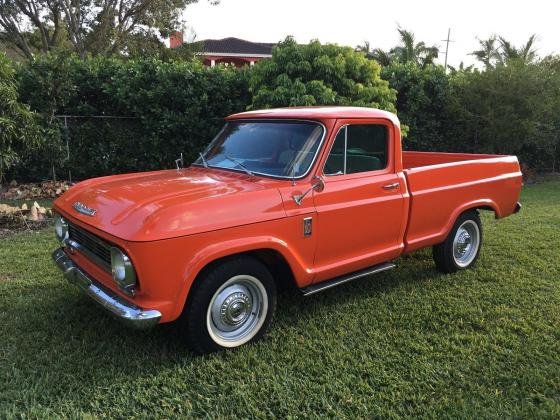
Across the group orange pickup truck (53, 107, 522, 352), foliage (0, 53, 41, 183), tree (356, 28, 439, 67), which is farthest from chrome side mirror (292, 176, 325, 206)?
tree (356, 28, 439, 67)

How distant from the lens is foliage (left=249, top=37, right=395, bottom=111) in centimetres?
Result: 819

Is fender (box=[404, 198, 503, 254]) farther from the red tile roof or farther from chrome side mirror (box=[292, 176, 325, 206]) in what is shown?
the red tile roof

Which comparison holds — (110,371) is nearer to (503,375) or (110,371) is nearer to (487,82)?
(503,375)

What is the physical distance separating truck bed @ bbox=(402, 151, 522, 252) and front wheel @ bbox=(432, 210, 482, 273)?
0.19 m

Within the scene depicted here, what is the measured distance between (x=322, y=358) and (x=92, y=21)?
24.8 metres

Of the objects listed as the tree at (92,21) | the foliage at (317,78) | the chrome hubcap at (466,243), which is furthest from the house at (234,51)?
the chrome hubcap at (466,243)

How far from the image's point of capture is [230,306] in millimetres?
3461

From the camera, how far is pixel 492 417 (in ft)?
9.27

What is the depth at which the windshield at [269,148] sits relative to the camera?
3803 mm

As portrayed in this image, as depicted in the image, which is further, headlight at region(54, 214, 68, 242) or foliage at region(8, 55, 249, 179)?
foliage at region(8, 55, 249, 179)

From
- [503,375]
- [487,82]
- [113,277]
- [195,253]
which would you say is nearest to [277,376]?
[195,253]

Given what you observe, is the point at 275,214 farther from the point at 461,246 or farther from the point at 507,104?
the point at 507,104

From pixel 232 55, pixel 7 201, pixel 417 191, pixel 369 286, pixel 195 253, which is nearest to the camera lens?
pixel 195 253

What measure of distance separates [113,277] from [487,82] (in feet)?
34.7
